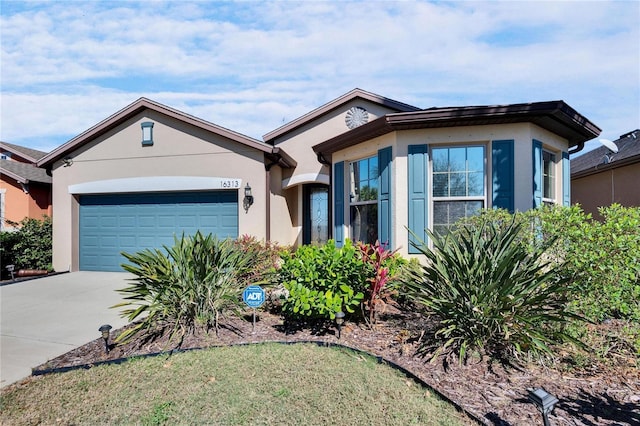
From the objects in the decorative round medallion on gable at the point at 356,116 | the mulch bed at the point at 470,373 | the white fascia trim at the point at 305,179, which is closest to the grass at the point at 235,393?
the mulch bed at the point at 470,373

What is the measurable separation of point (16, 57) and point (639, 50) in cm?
1464

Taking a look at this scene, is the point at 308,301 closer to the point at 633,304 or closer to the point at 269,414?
the point at 269,414

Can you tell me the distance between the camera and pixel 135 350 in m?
4.09

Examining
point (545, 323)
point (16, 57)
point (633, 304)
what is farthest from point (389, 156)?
point (16, 57)

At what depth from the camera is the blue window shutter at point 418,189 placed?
22.1ft

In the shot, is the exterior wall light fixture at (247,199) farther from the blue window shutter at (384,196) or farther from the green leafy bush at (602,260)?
the green leafy bush at (602,260)

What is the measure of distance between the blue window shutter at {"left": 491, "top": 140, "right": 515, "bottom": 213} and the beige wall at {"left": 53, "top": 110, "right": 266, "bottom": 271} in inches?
226

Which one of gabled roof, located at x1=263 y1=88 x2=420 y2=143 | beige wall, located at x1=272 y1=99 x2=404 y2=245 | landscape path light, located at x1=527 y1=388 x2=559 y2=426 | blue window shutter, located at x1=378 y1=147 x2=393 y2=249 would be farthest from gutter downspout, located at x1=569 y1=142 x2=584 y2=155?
landscape path light, located at x1=527 y1=388 x2=559 y2=426

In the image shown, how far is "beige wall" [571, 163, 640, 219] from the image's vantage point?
10.5m

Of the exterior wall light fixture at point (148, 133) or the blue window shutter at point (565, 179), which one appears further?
the exterior wall light fixture at point (148, 133)

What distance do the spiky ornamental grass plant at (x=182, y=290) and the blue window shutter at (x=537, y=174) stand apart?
19.6 feet

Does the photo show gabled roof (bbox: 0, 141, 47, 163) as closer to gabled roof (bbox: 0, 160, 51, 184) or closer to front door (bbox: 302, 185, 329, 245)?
gabled roof (bbox: 0, 160, 51, 184)

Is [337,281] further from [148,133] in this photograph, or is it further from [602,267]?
[148,133]

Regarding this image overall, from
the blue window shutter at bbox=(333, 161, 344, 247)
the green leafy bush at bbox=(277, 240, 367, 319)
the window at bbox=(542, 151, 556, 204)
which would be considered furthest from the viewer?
the blue window shutter at bbox=(333, 161, 344, 247)
